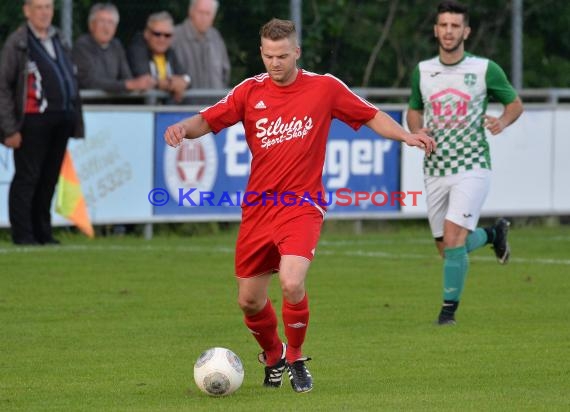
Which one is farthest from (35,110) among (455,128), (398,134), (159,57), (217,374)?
(217,374)

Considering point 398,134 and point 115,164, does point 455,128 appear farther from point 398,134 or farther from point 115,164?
point 115,164

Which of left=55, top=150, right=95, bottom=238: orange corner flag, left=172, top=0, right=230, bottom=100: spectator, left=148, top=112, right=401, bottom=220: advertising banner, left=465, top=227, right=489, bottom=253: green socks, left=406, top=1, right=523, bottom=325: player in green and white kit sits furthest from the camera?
left=172, top=0, right=230, bottom=100: spectator

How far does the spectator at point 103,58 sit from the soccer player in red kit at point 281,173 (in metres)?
7.75

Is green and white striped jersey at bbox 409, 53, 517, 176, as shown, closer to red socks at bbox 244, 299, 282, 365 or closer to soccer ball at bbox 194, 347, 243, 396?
red socks at bbox 244, 299, 282, 365

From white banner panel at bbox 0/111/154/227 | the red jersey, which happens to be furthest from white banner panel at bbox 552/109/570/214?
the red jersey

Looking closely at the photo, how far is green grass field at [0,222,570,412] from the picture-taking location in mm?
8172

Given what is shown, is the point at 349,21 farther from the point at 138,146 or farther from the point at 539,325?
the point at 539,325

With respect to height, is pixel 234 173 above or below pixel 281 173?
below

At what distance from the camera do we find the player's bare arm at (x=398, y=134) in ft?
27.3

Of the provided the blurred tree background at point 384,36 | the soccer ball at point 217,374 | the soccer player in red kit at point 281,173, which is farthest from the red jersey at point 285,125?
the blurred tree background at point 384,36

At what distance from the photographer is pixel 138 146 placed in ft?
53.9

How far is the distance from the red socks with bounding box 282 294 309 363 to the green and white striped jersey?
3245mm

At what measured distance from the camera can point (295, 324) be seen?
8.30 meters

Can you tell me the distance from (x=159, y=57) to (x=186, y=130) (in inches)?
334
